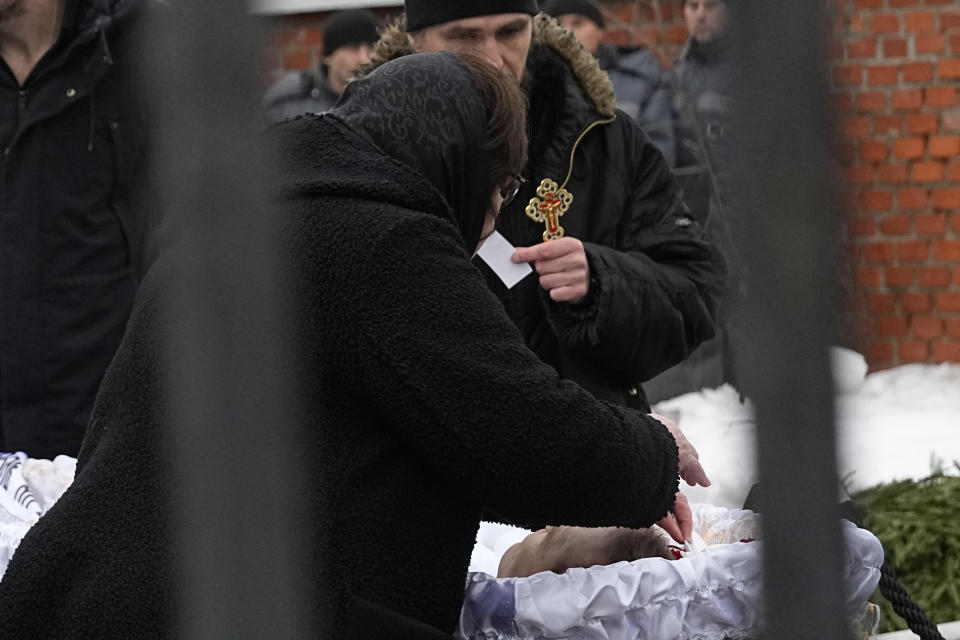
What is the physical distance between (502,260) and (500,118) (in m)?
0.55

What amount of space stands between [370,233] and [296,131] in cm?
19

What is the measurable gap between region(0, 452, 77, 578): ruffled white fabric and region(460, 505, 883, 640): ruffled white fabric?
2.07ft

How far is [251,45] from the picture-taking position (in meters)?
0.59

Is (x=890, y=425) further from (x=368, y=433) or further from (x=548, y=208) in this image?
(x=368, y=433)

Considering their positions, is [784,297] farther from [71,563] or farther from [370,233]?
[71,563]

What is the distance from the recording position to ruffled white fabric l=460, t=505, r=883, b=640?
1.84 metres

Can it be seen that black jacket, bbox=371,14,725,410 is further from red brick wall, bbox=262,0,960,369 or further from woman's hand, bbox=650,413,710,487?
red brick wall, bbox=262,0,960,369

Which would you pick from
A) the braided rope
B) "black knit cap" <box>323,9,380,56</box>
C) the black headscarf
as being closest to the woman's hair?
the black headscarf

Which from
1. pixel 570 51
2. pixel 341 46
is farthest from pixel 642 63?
pixel 570 51

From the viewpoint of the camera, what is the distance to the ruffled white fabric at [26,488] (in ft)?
6.91

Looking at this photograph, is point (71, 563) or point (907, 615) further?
point (907, 615)

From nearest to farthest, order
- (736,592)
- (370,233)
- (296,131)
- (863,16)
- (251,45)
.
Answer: (251,45) → (370,233) → (296,131) → (736,592) → (863,16)

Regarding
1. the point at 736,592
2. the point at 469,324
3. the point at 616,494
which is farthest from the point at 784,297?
the point at 736,592

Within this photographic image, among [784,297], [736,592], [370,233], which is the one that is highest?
[784,297]
